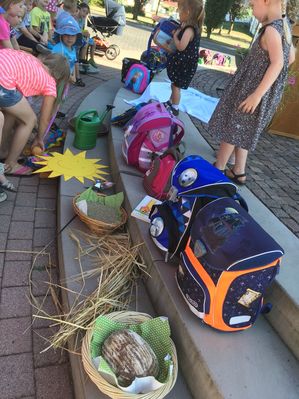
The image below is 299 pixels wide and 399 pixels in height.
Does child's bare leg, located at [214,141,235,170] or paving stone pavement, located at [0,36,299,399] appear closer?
paving stone pavement, located at [0,36,299,399]

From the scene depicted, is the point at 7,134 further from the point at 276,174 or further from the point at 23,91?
the point at 276,174

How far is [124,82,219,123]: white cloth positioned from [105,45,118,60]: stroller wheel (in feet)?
11.0

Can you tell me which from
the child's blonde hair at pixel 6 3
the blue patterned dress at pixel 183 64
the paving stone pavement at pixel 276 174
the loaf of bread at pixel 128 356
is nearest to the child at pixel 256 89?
the paving stone pavement at pixel 276 174

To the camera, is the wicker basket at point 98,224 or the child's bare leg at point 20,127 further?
the child's bare leg at point 20,127

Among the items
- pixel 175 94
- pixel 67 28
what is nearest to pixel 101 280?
pixel 175 94

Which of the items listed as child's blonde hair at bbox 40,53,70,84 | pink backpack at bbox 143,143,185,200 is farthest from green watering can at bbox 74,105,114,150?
pink backpack at bbox 143,143,185,200

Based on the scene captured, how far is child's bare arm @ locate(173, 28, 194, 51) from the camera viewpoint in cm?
425

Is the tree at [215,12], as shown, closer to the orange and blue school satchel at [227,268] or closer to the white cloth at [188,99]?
→ the white cloth at [188,99]

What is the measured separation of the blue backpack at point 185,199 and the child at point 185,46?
2301 mm

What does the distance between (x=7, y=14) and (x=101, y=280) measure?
340 cm

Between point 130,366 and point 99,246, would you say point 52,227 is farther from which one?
point 130,366

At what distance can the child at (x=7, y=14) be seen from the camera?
12.8 feet

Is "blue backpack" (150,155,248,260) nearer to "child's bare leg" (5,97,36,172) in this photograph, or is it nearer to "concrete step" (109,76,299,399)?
"concrete step" (109,76,299,399)

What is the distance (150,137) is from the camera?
3.15 meters
